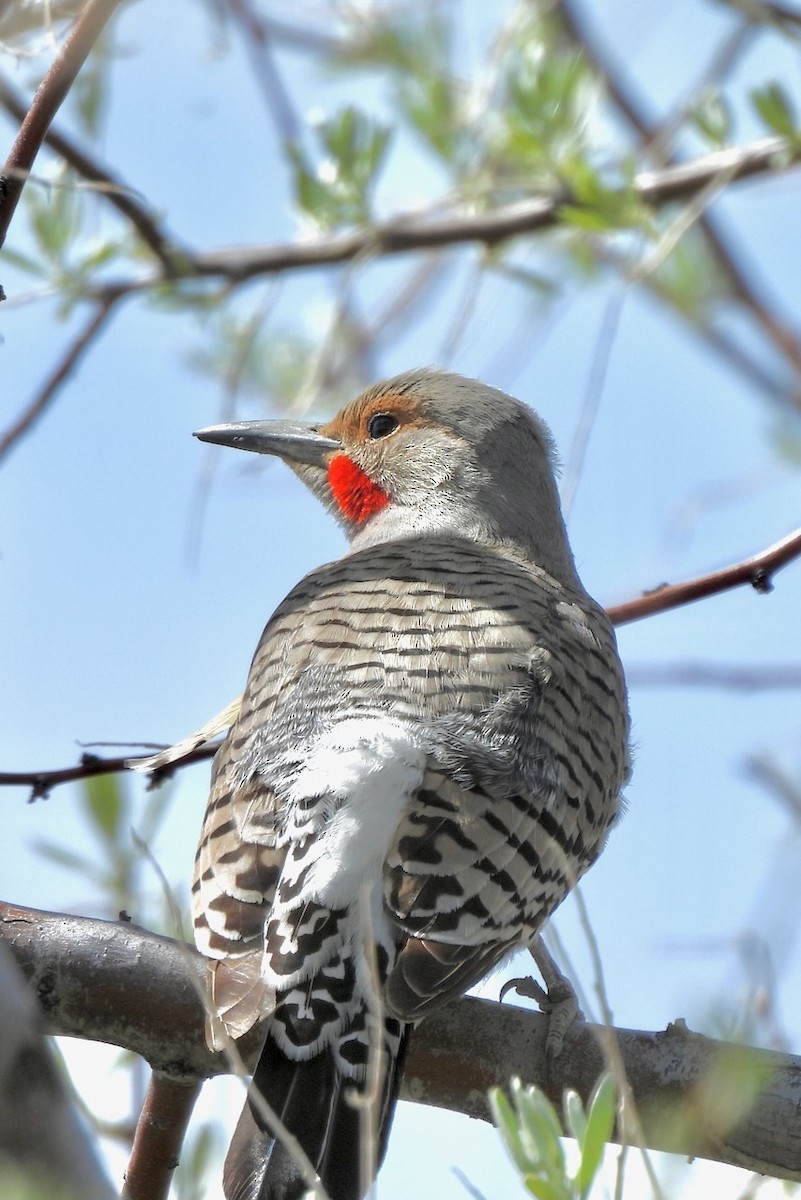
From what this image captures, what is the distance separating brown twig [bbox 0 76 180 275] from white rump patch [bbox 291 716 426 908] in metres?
1.24

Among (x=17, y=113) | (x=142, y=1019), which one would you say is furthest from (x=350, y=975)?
(x=17, y=113)

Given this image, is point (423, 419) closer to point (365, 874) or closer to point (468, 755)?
point (468, 755)

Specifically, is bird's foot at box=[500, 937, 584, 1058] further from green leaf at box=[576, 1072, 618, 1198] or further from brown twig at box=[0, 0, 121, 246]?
brown twig at box=[0, 0, 121, 246]

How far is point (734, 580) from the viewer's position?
2.95m

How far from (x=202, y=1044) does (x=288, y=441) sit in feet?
8.56

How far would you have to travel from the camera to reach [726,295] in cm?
602

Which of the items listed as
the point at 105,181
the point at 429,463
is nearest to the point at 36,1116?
the point at 105,181

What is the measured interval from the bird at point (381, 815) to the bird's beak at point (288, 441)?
0.65m

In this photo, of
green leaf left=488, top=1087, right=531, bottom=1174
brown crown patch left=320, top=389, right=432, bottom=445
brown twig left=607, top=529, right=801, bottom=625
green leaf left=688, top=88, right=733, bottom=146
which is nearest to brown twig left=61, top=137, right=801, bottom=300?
green leaf left=688, top=88, right=733, bottom=146

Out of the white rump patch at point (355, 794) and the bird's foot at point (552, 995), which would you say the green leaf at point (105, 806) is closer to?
the white rump patch at point (355, 794)

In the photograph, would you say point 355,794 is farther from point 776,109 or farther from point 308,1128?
point 776,109

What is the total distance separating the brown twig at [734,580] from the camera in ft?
9.57

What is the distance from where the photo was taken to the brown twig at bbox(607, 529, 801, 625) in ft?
9.57

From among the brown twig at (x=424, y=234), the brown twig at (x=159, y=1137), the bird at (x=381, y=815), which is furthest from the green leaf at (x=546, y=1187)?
the brown twig at (x=424, y=234)
